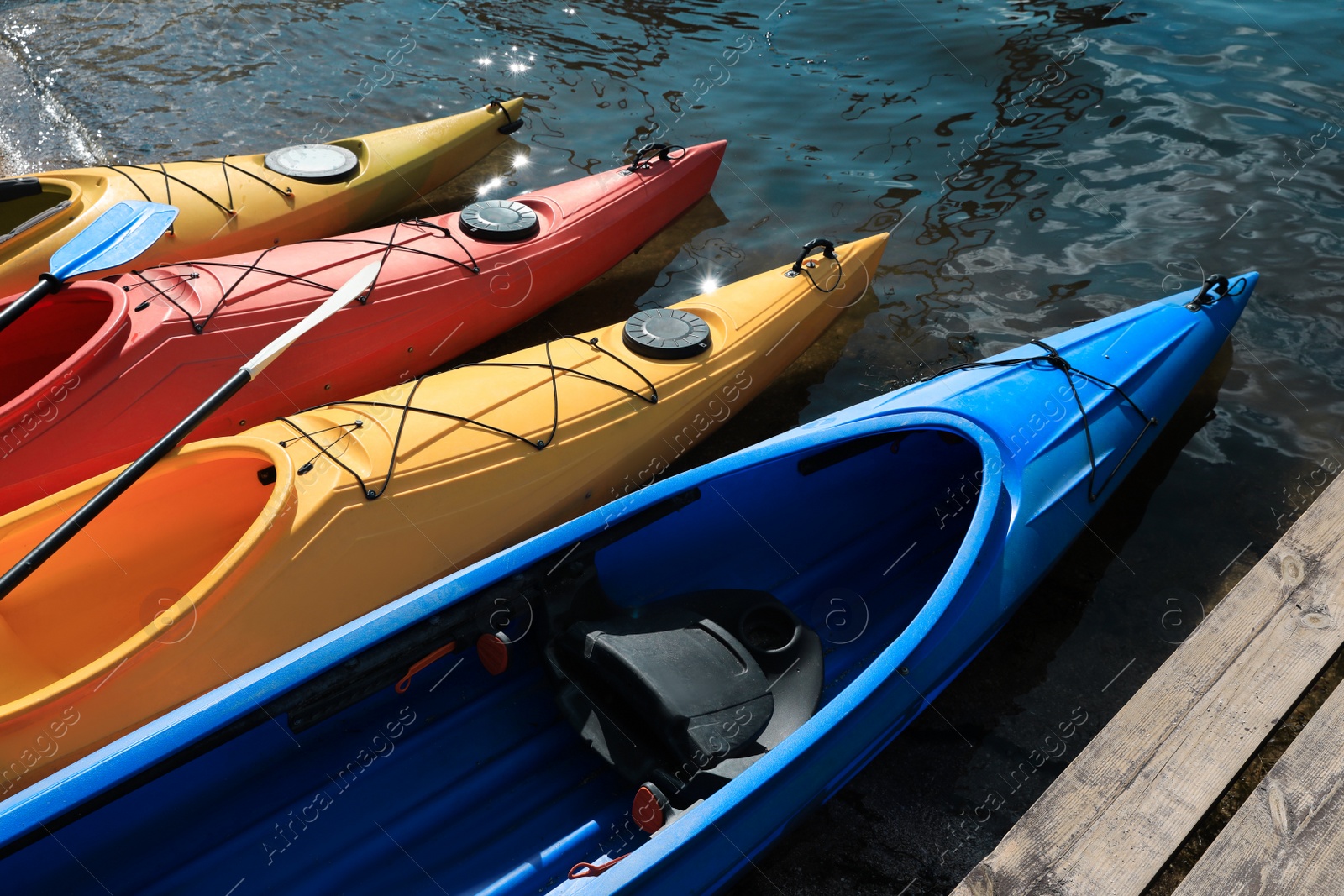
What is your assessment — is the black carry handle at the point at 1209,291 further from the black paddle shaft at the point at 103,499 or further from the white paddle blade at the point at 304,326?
the black paddle shaft at the point at 103,499

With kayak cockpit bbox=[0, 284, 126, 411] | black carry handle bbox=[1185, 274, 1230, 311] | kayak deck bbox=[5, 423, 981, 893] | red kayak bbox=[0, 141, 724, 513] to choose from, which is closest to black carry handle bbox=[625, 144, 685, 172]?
red kayak bbox=[0, 141, 724, 513]

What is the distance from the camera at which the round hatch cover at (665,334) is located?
12.0 feet

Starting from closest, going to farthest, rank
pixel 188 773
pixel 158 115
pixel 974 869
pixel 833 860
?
pixel 188 773 < pixel 974 869 < pixel 833 860 < pixel 158 115

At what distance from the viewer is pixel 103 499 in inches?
92.6

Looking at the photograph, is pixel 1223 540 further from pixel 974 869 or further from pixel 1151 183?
pixel 1151 183

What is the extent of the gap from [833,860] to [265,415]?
108 inches

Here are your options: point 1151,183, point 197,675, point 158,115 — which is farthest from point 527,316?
point 1151,183

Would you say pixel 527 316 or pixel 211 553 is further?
pixel 527 316

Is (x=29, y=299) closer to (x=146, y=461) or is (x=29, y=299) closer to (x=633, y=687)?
(x=146, y=461)

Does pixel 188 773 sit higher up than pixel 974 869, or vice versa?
pixel 188 773

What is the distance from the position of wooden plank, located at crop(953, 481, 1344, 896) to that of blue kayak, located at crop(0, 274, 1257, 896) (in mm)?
485

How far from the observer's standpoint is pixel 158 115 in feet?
20.4

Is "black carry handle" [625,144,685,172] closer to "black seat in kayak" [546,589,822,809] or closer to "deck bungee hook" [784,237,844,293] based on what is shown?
"deck bungee hook" [784,237,844,293]

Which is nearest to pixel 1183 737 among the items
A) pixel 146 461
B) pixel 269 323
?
pixel 146 461
